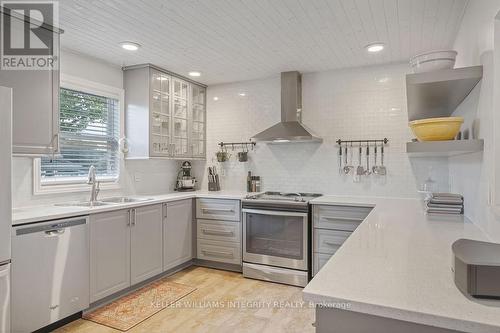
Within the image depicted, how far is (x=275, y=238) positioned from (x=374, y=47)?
85.7 inches

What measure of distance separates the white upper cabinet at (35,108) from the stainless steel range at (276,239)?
6.59 feet

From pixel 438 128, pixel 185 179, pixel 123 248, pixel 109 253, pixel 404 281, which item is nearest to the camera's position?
pixel 404 281

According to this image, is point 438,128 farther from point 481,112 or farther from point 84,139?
point 84,139

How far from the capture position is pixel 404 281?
1026 mm

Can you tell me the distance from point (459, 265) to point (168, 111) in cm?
349

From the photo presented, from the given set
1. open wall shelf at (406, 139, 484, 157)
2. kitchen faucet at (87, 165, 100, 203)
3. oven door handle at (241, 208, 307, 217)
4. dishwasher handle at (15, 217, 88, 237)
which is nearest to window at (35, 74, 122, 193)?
kitchen faucet at (87, 165, 100, 203)

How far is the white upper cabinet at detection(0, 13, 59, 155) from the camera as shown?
2.33 m

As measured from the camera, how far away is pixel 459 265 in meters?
0.95

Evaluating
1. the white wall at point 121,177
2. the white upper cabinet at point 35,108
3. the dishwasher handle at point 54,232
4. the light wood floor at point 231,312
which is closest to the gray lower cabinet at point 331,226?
the light wood floor at point 231,312

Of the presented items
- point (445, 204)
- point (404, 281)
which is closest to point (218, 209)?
point (445, 204)

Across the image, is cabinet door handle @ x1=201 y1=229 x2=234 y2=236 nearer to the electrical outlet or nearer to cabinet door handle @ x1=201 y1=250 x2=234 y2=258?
cabinet door handle @ x1=201 y1=250 x2=234 y2=258

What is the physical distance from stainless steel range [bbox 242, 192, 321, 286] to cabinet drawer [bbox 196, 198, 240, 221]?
0.15m

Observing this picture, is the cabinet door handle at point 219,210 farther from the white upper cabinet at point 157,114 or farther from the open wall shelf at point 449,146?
the open wall shelf at point 449,146

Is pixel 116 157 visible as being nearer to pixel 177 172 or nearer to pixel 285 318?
pixel 177 172
